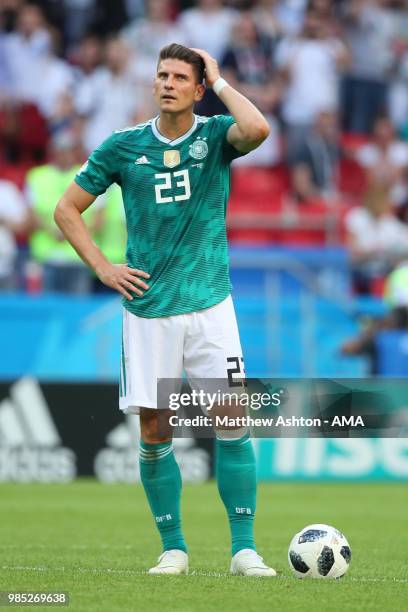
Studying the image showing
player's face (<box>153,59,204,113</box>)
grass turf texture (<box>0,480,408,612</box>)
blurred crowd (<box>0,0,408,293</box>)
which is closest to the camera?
grass turf texture (<box>0,480,408,612</box>)

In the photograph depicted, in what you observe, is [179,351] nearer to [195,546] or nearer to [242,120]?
[242,120]

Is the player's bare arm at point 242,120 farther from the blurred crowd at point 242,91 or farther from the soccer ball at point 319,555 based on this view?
the blurred crowd at point 242,91

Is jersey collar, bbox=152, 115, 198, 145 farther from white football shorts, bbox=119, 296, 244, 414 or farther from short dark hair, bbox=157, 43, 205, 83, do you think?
white football shorts, bbox=119, 296, 244, 414

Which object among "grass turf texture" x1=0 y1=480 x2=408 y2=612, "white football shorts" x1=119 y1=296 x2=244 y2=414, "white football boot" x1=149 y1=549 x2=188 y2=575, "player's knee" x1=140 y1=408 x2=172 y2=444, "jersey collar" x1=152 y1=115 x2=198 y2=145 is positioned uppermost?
"jersey collar" x1=152 y1=115 x2=198 y2=145

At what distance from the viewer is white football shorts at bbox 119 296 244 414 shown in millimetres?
6746

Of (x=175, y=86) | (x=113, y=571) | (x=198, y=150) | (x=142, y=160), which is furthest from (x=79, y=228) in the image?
(x=113, y=571)

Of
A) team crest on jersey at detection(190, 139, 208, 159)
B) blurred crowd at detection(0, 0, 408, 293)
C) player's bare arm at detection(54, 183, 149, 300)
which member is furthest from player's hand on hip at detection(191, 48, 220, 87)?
blurred crowd at detection(0, 0, 408, 293)

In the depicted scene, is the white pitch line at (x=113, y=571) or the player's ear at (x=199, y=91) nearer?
the white pitch line at (x=113, y=571)

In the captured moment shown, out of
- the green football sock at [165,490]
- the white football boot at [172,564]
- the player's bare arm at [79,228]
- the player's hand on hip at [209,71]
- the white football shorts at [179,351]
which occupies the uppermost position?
the player's hand on hip at [209,71]

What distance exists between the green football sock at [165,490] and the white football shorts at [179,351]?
0.25 metres

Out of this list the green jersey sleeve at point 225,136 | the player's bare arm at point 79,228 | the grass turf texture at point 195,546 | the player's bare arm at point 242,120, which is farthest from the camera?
the player's bare arm at point 79,228

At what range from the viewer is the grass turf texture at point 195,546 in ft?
19.2

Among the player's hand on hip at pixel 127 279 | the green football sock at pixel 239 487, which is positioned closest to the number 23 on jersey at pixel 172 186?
the player's hand on hip at pixel 127 279

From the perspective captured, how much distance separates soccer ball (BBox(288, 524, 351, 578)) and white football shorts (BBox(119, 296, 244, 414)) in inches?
34.1
